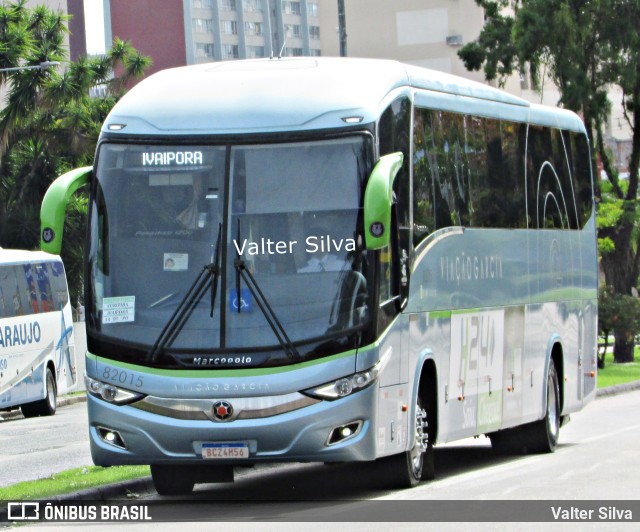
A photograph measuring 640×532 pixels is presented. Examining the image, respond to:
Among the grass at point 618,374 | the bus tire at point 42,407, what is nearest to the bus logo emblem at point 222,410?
the bus tire at point 42,407

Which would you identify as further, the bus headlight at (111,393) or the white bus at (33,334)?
the white bus at (33,334)

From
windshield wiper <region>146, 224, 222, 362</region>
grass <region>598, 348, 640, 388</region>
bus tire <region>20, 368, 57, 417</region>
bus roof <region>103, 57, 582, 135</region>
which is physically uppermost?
bus roof <region>103, 57, 582, 135</region>

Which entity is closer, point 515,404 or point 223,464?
point 223,464

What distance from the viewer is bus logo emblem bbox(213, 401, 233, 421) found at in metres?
12.4

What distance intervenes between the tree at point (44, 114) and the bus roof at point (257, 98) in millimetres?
31268

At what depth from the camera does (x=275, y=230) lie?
1270cm

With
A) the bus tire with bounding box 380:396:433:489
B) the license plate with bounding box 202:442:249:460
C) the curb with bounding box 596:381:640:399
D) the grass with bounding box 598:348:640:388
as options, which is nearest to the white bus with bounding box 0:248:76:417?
the curb with bounding box 596:381:640:399

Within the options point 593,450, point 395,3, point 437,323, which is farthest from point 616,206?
point 395,3

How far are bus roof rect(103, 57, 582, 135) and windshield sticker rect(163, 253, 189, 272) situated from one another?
102 centimetres

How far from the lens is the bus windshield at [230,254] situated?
1255cm

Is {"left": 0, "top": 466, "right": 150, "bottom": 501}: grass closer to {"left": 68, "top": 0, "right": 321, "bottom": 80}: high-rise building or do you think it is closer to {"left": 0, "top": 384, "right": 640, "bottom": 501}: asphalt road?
{"left": 0, "top": 384, "right": 640, "bottom": 501}: asphalt road

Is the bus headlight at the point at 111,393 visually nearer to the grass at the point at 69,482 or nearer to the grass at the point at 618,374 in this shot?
the grass at the point at 69,482

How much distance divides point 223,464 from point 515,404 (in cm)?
572

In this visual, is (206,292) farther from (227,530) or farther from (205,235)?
(227,530)
